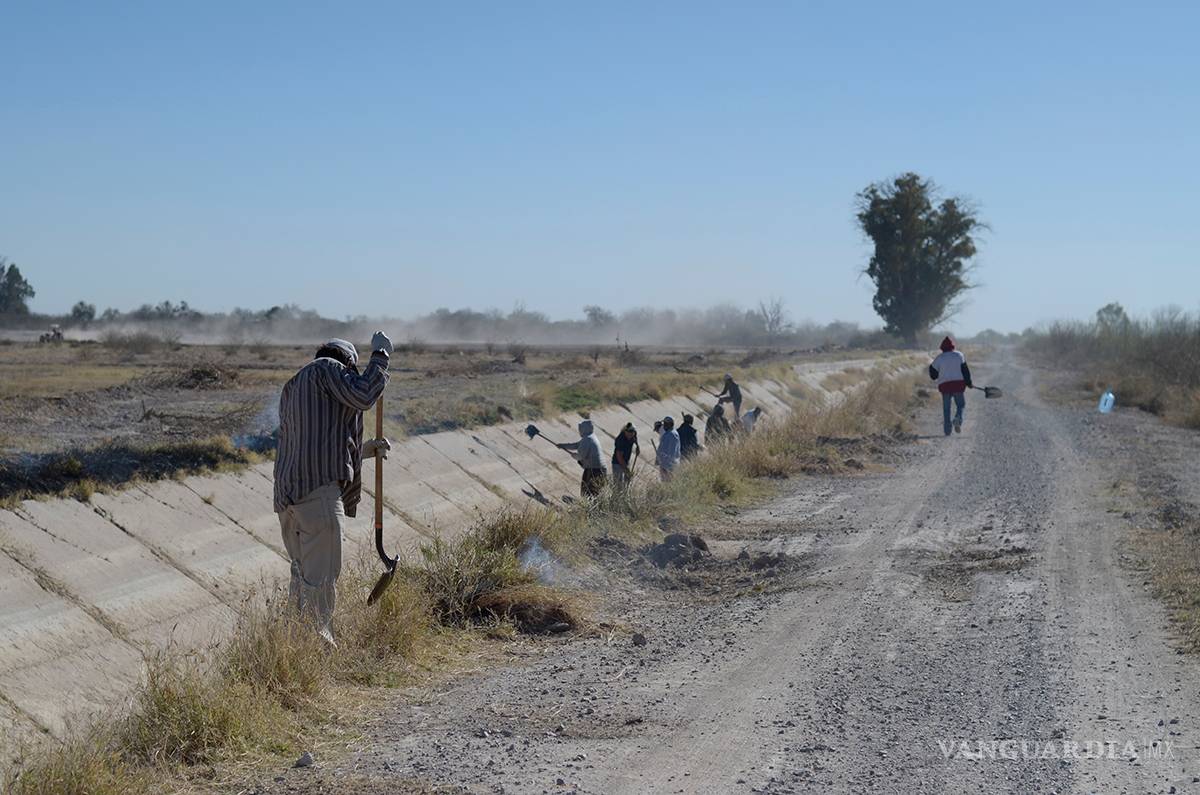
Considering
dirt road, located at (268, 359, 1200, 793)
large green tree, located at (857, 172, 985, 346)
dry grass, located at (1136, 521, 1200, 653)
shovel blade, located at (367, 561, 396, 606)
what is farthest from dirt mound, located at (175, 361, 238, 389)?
large green tree, located at (857, 172, 985, 346)

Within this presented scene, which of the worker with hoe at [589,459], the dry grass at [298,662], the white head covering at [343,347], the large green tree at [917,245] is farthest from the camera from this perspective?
the large green tree at [917,245]

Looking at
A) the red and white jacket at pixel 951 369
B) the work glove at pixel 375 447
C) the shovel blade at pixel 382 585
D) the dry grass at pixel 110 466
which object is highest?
the red and white jacket at pixel 951 369

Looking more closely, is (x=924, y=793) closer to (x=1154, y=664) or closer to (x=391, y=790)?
(x=391, y=790)

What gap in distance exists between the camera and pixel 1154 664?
25.5ft

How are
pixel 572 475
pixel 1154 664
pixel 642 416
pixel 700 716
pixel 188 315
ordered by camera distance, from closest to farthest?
pixel 700 716 → pixel 1154 664 → pixel 572 475 → pixel 642 416 → pixel 188 315

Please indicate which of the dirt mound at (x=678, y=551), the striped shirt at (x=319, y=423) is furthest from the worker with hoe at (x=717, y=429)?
the striped shirt at (x=319, y=423)

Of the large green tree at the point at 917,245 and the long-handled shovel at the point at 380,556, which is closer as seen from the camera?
the long-handled shovel at the point at 380,556

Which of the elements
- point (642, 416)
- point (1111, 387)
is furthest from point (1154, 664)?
point (1111, 387)

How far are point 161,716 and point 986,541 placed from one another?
29.6 feet

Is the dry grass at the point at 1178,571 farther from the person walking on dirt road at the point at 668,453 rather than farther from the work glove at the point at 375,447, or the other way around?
the person walking on dirt road at the point at 668,453

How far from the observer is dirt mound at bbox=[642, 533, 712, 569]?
12.1 m

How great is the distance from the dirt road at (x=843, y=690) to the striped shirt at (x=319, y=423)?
1359mm

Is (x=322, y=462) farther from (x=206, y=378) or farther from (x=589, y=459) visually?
(x=206, y=378)

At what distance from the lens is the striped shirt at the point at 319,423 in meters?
7.37
